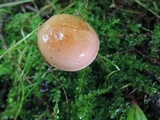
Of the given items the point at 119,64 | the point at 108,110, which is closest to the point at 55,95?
the point at 108,110

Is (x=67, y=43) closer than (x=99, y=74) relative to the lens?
Yes

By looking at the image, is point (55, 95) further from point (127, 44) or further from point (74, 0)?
point (74, 0)

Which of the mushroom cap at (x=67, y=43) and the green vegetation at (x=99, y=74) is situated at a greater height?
the mushroom cap at (x=67, y=43)

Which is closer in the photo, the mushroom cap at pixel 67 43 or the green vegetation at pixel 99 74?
the mushroom cap at pixel 67 43

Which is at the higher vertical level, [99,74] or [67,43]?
[67,43]

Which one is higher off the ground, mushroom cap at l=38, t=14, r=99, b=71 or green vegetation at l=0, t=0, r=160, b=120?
mushroom cap at l=38, t=14, r=99, b=71
